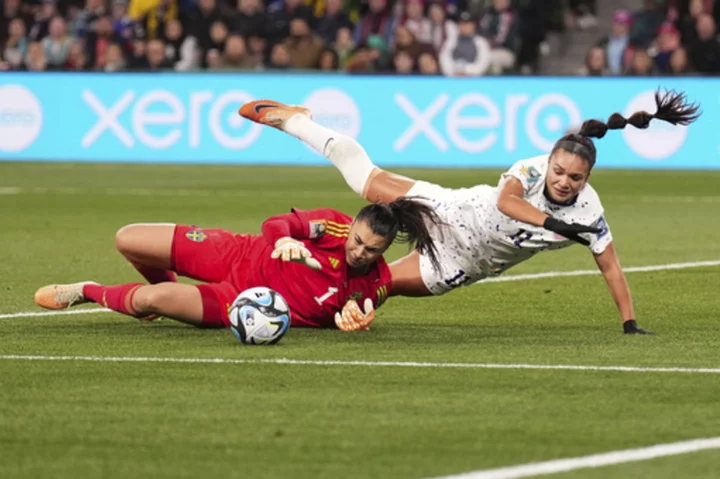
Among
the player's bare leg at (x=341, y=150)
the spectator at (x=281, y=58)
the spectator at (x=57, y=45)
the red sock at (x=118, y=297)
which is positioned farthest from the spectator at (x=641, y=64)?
the red sock at (x=118, y=297)

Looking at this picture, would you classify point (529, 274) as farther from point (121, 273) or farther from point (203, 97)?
point (203, 97)

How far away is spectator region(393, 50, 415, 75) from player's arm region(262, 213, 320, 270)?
16102 mm

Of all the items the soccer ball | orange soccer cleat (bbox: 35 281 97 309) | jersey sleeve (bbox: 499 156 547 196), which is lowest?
orange soccer cleat (bbox: 35 281 97 309)

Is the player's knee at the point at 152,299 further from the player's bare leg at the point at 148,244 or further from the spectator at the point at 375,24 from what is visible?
the spectator at the point at 375,24

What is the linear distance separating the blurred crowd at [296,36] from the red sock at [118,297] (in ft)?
52.2

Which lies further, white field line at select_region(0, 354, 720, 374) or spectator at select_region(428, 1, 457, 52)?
spectator at select_region(428, 1, 457, 52)

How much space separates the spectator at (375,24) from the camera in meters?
27.9

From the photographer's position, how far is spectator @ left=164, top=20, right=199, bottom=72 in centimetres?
2866

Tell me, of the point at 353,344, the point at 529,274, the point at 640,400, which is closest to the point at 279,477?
the point at 640,400

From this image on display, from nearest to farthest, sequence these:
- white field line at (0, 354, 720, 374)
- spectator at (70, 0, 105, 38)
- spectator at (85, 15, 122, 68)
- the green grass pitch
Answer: the green grass pitch < white field line at (0, 354, 720, 374) < spectator at (85, 15, 122, 68) < spectator at (70, 0, 105, 38)

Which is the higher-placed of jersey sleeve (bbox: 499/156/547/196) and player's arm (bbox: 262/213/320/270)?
jersey sleeve (bbox: 499/156/547/196)

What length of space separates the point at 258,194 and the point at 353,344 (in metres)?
12.0

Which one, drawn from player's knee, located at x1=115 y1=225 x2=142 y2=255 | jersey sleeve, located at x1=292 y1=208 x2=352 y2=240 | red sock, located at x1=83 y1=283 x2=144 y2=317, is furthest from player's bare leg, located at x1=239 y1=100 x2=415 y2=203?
red sock, located at x1=83 y1=283 x2=144 y2=317

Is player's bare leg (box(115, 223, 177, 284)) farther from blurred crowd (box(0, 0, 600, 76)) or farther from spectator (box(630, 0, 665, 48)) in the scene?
spectator (box(630, 0, 665, 48))
